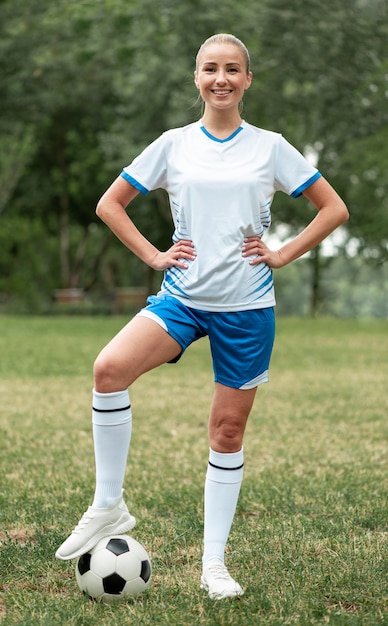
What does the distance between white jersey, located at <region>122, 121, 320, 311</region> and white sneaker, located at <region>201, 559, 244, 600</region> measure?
1.10 m

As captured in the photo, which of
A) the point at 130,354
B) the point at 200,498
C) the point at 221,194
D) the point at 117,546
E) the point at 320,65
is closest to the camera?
the point at 130,354

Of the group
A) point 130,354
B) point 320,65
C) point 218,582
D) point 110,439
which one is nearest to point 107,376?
point 130,354

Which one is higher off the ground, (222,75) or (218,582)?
(222,75)

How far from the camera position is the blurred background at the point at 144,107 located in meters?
18.7

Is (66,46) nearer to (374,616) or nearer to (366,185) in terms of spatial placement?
(366,185)

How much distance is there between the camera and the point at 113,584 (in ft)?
12.1

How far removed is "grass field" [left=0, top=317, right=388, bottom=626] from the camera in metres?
3.62

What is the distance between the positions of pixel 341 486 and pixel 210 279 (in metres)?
2.91

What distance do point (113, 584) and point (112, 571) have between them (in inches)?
2.9

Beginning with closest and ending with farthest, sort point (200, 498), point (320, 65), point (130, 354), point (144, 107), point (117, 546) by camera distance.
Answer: point (130, 354), point (117, 546), point (200, 498), point (320, 65), point (144, 107)

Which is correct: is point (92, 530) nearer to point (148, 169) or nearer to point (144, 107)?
point (148, 169)

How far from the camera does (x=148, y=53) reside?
71.6 ft

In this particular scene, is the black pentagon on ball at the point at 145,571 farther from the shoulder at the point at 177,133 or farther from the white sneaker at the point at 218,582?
the shoulder at the point at 177,133

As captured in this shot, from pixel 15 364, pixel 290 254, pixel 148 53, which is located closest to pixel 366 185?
pixel 148 53
